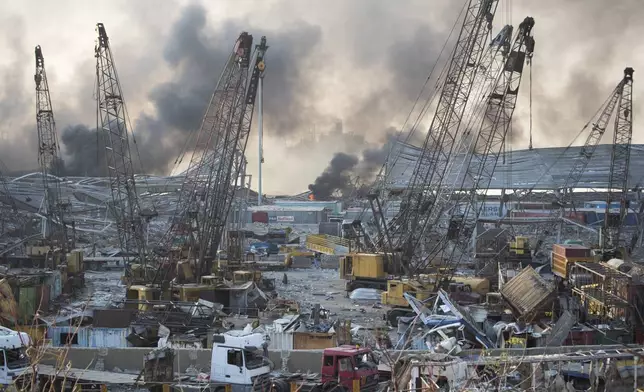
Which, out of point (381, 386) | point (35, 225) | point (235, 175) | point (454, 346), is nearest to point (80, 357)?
point (381, 386)

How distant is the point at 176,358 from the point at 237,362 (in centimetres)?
230

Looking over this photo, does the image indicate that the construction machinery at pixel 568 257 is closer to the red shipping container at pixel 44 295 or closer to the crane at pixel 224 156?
the crane at pixel 224 156

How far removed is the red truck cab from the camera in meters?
12.6

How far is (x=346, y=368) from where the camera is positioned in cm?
1266

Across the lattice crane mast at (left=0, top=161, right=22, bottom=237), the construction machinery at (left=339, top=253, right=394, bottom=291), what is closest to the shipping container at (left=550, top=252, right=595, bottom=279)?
the construction machinery at (left=339, top=253, right=394, bottom=291)

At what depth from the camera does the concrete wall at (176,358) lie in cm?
1479

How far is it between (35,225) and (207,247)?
2681 centimetres

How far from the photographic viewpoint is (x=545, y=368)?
12.4 metres

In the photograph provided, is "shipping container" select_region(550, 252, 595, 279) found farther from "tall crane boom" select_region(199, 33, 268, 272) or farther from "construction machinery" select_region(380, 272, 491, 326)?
"tall crane boom" select_region(199, 33, 268, 272)

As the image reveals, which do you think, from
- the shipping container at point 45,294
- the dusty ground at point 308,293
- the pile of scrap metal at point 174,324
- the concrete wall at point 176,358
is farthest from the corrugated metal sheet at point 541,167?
the concrete wall at point 176,358

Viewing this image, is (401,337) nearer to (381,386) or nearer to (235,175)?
(381,386)

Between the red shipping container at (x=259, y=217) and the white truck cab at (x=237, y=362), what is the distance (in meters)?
50.9

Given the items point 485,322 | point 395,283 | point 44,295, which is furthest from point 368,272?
point 44,295

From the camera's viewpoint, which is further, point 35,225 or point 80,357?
point 35,225
